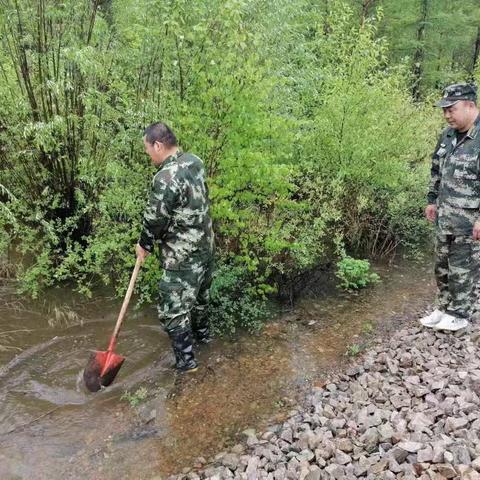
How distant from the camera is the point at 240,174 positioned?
16.6 feet

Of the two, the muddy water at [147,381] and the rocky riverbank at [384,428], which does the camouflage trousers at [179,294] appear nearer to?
the muddy water at [147,381]

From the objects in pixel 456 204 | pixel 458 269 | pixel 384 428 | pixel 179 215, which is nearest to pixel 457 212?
pixel 456 204

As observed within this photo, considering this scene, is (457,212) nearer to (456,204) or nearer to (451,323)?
(456,204)

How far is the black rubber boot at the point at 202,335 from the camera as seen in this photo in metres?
5.31

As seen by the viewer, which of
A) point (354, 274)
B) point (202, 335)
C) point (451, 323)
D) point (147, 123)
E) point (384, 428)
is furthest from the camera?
point (354, 274)

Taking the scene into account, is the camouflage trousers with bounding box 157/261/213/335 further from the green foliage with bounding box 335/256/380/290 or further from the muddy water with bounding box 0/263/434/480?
the green foliage with bounding box 335/256/380/290

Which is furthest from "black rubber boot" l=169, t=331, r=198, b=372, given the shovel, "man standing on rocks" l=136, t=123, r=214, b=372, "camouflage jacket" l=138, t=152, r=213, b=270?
"camouflage jacket" l=138, t=152, r=213, b=270

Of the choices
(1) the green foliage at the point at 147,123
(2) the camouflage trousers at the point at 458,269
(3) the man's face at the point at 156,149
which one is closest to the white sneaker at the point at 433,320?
(2) the camouflage trousers at the point at 458,269

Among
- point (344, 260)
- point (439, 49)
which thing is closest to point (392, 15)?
point (439, 49)

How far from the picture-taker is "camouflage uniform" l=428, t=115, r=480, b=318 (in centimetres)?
439

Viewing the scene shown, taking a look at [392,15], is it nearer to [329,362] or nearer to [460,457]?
[329,362]

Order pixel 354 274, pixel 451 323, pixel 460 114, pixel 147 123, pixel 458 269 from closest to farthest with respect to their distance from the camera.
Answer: pixel 460 114 < pixel 458 269 < pixel 451 323 < pixel 147 123 < pixel 354 274

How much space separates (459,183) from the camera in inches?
176

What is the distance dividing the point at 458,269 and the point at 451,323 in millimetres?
594
